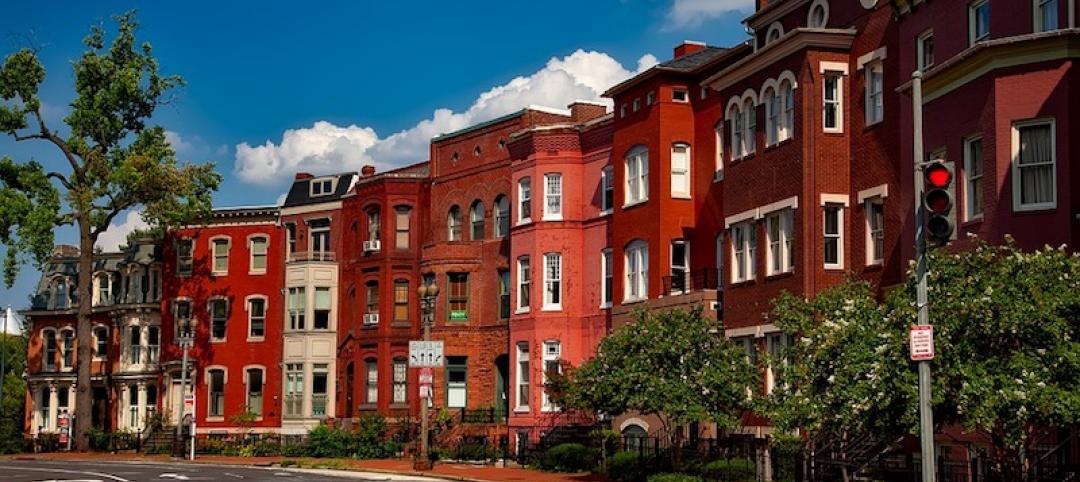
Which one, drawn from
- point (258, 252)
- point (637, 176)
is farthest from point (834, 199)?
point (258, 252)

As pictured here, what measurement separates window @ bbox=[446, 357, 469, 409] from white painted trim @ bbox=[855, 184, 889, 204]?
82.8ft

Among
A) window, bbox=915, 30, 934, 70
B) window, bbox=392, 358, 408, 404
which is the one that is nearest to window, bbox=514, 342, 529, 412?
window, bbox=392, 358, 408, 404

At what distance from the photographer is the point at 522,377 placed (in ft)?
177

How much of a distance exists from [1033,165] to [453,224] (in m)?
35.8

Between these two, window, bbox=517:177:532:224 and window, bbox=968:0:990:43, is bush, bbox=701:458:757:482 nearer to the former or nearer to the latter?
window, bbox=968:0:990:43

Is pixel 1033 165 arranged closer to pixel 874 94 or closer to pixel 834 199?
pixel 874 94

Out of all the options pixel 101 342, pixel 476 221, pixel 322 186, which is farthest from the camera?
pixel 101 342

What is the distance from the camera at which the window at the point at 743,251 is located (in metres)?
39.8

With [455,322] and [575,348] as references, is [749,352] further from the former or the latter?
[455,322]

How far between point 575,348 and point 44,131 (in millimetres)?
28504

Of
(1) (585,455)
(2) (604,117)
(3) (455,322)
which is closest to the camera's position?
(1) (585,455)

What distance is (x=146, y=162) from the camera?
65062mm

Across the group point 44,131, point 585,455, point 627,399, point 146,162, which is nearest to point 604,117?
point 585,455

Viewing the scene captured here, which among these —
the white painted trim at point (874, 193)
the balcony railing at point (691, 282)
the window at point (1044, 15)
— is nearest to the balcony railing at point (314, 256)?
the balcony railing at point (691, 282)
